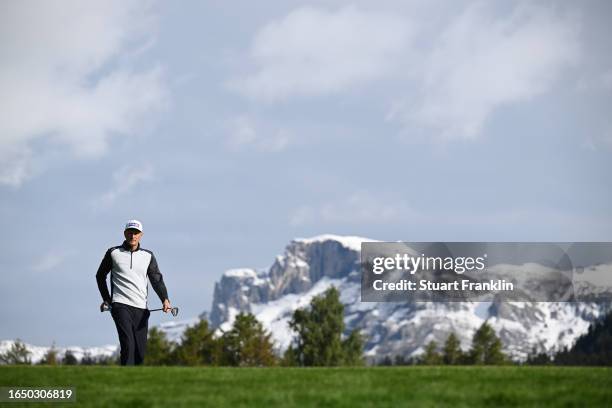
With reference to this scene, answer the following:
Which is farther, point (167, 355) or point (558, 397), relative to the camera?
point (167, 355)

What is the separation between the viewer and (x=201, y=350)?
97750 mm

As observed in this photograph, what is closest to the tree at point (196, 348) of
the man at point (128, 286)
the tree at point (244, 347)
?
the tree at point (244, 347)

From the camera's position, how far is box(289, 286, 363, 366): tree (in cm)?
10375

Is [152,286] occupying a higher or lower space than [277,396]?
higher

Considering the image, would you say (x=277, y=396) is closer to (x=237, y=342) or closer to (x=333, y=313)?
(x=237, y=342)

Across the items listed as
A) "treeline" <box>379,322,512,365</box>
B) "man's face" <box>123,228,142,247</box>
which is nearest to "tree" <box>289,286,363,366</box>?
"treeline" <box>379,322,512,365</box>

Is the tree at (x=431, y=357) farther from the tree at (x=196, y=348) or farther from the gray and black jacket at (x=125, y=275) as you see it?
the gray and black jacket at (x=125, y=275)

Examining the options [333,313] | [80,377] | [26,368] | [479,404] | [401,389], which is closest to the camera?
[479,404]

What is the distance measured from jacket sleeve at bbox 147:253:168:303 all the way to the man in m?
0.08

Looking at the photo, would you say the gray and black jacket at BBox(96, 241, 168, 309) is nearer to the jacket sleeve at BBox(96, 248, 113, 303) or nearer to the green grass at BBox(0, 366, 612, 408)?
the jacket sleeve at BBox(96, 248, 113, 303)

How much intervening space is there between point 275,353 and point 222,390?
86.9 metres

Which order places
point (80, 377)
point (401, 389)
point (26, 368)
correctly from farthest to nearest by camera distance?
point (26, 368) < point (80, 377) < point (401, 389)

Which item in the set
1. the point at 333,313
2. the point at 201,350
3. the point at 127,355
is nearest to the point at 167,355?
the point at 201,350

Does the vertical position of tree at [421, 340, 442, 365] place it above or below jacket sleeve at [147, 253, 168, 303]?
above
